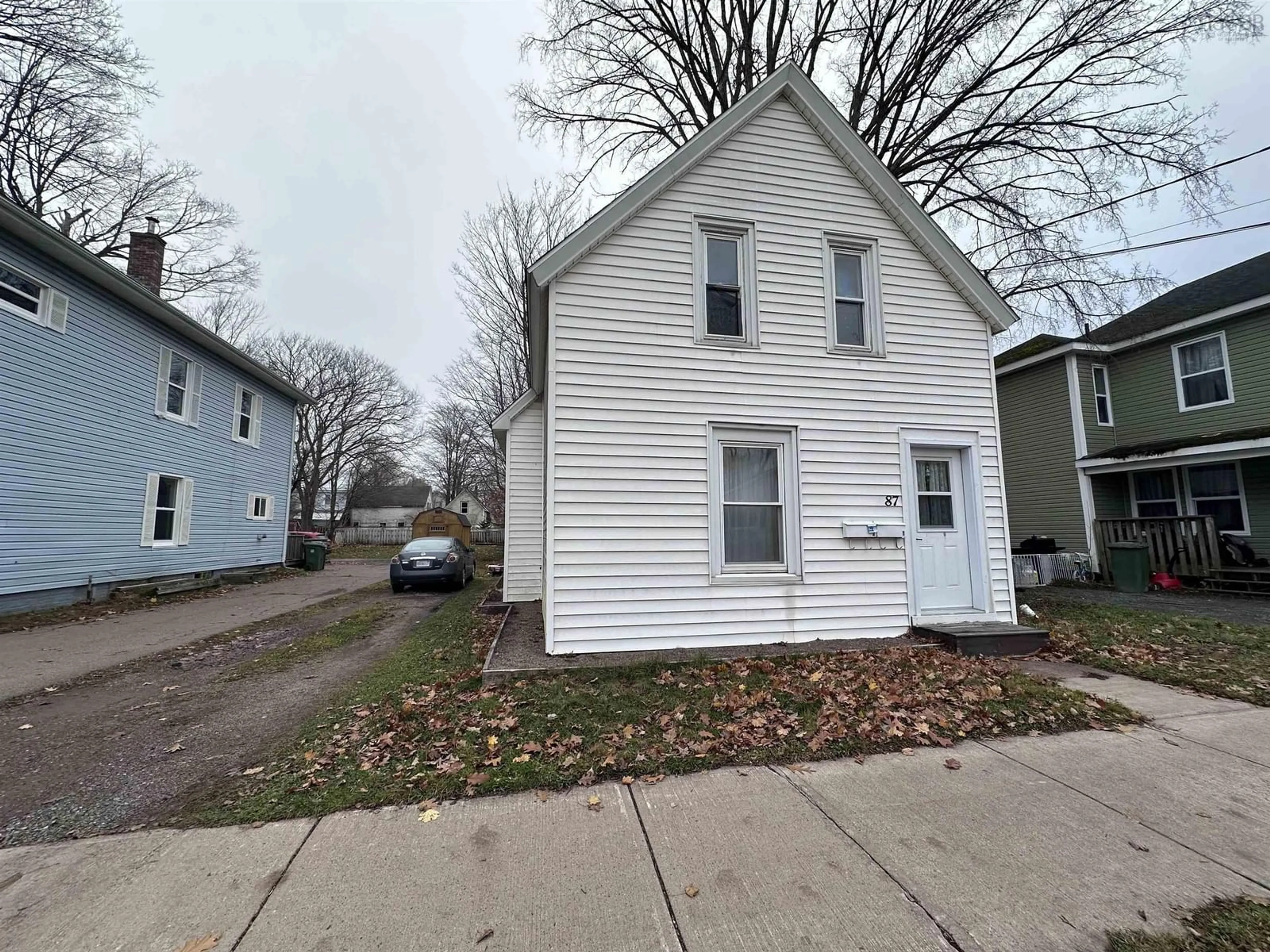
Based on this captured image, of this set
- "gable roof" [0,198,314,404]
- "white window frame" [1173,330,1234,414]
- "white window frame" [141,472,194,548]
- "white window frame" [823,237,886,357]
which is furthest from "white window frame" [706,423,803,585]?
"white window frame" [141,472,194,548]

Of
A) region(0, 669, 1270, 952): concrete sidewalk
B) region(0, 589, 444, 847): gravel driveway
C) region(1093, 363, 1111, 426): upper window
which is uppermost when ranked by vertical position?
region(1093, 363, 1111, 426): upper window

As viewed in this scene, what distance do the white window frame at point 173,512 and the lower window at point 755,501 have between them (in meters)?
13.6

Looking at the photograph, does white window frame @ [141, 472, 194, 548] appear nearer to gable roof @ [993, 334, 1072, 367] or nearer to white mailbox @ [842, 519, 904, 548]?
white mailbox @ [842, 519, 904, 548]

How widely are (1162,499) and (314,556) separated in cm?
2587

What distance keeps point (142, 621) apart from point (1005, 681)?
1302 centimetres

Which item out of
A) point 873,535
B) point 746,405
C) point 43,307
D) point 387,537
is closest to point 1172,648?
point 873,535

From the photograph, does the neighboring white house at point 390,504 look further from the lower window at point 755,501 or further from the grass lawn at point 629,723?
the grass lawn at point 629,723

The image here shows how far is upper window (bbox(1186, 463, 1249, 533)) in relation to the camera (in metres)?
11.8

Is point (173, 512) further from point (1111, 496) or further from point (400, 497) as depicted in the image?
point (400, 497)

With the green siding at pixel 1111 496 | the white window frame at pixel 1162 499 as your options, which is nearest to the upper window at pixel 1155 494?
→ the white window frame at pixel 1162 499

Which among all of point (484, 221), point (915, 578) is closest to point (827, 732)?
point (915, 578)

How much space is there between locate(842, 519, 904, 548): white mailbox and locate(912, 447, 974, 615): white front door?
303 mm

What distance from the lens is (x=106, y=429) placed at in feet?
36.8

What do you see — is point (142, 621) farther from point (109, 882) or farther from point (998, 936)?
point (998, 936)
